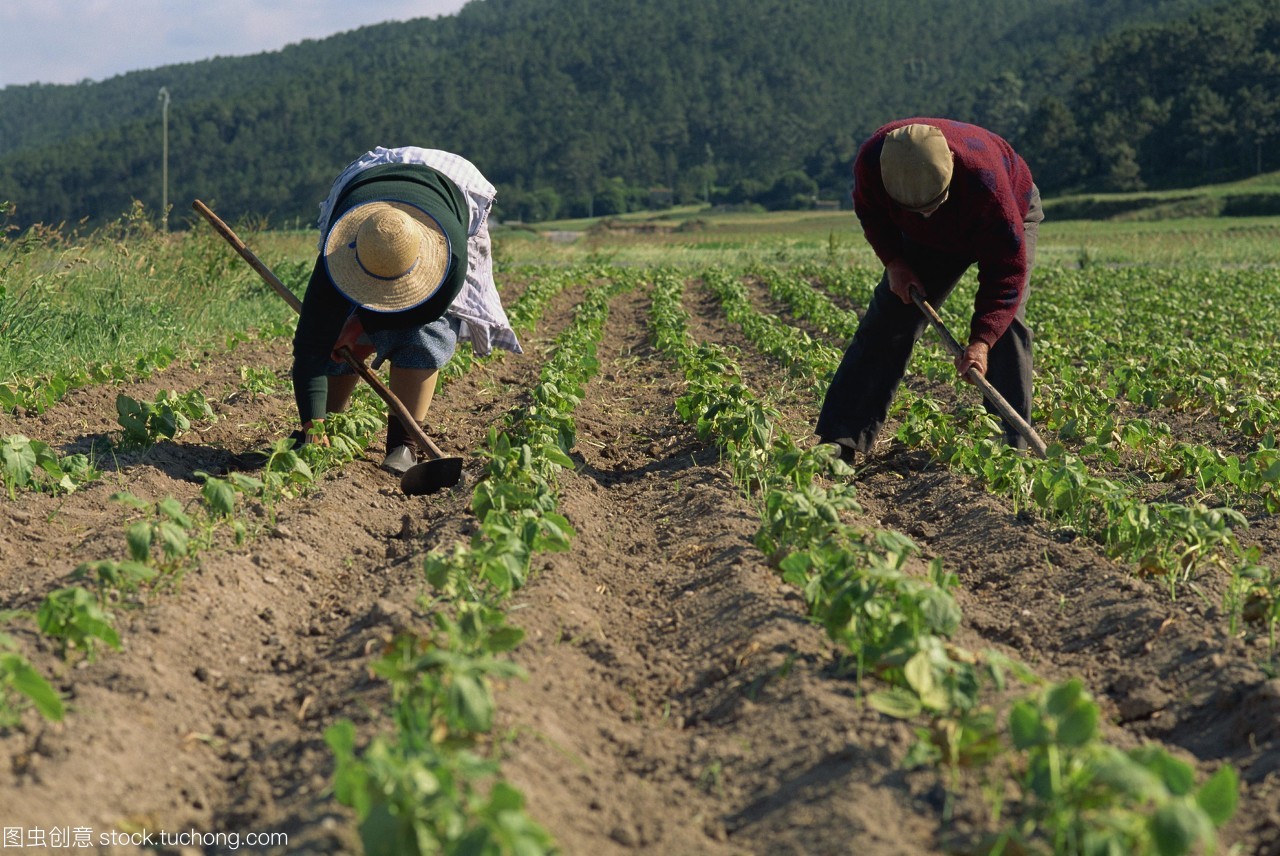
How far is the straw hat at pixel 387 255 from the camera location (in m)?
4.61

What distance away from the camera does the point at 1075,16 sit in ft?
443

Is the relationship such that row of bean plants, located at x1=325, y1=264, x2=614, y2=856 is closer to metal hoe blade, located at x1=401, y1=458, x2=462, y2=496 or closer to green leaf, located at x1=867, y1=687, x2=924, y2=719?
metal hoe blade, located at x1=401, y1=458, x2=462, y2=496

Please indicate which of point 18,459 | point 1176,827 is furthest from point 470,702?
point 18,459

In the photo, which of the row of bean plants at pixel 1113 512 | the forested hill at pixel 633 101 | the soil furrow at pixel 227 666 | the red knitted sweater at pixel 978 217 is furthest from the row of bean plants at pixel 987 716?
the forested hill at pixel 633 101

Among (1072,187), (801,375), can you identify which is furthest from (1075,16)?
(801,375)

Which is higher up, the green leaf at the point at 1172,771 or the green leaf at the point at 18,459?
the green leaf at the point at 18,459

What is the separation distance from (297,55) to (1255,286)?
551 feet

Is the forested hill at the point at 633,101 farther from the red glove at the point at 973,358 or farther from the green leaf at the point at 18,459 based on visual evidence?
the green leaf at the point at 18,459

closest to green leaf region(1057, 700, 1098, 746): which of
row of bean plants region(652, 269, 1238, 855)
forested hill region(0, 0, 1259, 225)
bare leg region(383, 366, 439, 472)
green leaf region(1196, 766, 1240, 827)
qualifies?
row of bean plants region(652, 269, 1238, 855)

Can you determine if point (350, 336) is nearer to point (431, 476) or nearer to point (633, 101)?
point (431, 476)

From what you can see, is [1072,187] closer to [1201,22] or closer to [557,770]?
[1201,22]

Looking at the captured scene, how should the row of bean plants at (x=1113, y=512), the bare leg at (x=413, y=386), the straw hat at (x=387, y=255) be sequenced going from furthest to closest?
the bare leg at (x=413, y=386)
the straw hat at (x=387, y=255)
the row of bean plants at (x=1113, y=512)

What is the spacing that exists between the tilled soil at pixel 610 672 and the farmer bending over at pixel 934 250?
55 cm

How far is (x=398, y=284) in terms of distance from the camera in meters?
4.75
